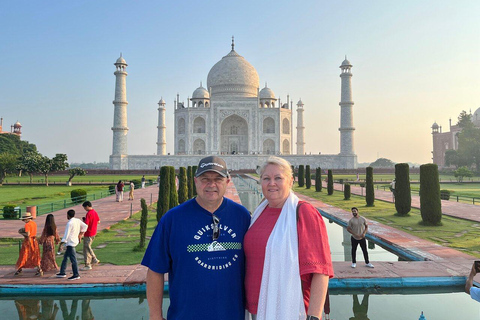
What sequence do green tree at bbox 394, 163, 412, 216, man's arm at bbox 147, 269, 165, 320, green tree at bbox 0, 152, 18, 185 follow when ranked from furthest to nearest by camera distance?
1. green tree at bbox 0, 152, 18, 185
2. green tree at bbox 394, 163, 412, 216
3. man's arm at bbox 147, 269, 165, 320

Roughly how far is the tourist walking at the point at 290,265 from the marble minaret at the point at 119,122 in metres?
33.7

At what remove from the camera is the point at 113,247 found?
5.98 m

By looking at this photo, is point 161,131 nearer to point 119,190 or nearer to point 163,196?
point 119,190

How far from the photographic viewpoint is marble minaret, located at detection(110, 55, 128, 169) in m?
33.3

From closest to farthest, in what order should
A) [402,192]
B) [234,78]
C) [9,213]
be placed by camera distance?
[9,213] < [402,192] < [234,78]

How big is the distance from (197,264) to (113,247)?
4889 mm

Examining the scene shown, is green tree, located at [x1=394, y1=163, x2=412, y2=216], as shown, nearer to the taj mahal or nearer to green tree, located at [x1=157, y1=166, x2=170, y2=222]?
green tree, located at [x1=157, y1=166, x2=170, y2=222]

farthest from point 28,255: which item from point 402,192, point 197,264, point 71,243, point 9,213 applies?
point 402,192

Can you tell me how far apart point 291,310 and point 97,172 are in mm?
33856

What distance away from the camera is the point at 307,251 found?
1.50 m

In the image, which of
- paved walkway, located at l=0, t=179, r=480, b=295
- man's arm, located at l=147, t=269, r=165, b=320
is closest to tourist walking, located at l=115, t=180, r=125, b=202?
paved walkway, located at l=0, t=179, r=480, b=295

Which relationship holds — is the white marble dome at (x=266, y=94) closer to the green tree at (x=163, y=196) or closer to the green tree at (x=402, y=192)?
the green tree at (x=402, y=192)

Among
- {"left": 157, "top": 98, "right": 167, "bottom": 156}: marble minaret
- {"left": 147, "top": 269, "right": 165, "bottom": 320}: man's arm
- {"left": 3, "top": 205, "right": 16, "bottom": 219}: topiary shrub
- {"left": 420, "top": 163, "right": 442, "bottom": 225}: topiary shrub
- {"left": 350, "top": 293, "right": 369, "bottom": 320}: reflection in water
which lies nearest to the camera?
{"left": 147, "top": 269, "right": 165, "bottom": 320}: man's arm

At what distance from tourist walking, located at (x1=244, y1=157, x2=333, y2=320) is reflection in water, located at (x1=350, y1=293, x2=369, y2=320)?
229 centimetres
